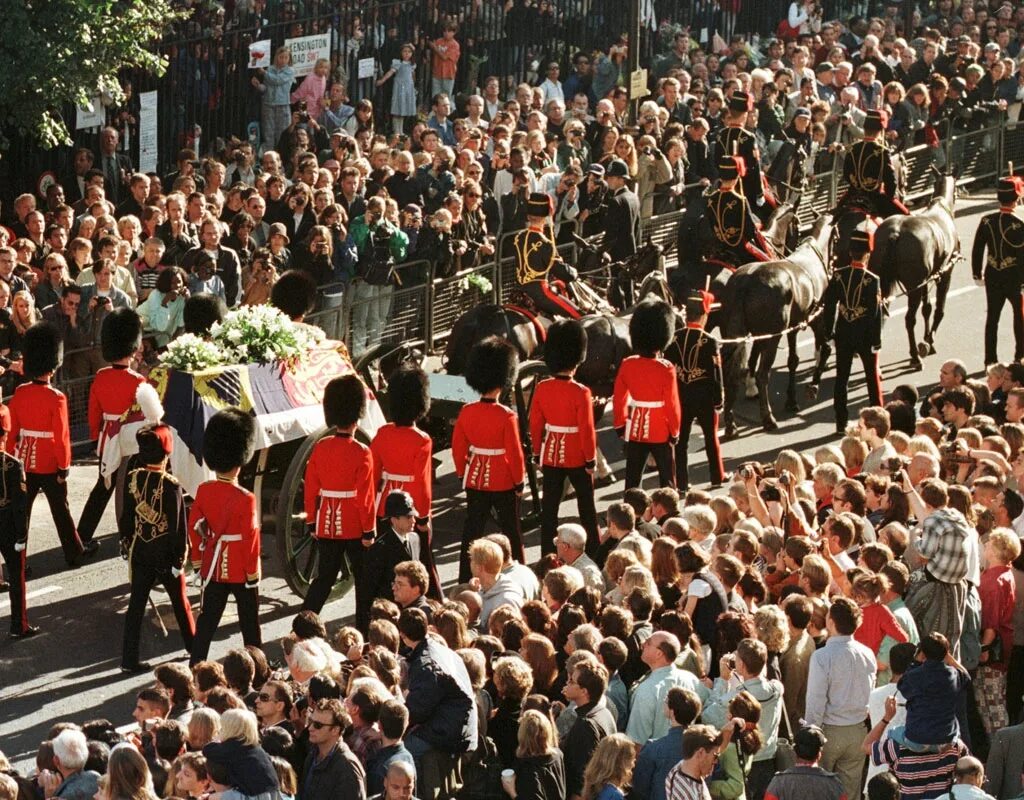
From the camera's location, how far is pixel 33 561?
1401 centimetres

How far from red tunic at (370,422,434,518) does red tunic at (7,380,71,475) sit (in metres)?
2.03

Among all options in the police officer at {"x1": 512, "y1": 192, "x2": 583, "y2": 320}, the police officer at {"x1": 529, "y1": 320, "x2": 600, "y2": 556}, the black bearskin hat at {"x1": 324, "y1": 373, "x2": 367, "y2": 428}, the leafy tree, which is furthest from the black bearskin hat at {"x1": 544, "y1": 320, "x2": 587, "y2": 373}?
the leafy tree

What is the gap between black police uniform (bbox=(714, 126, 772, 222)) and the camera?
18641 millimetres

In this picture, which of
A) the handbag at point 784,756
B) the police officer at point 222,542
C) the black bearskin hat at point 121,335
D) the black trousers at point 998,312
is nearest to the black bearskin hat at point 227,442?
the police officer at point 222,542

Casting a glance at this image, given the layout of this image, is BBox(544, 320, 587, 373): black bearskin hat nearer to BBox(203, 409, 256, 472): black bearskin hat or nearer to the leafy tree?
BBox(203, 409, 256, 472): black bearskin hat

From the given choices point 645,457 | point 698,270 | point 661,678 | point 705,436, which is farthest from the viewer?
point 698,270

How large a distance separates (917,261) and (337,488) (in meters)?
7.86

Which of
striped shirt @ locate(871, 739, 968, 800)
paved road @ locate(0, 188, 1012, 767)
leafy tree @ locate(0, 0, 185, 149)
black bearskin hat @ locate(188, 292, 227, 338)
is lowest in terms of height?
paved road @ locate(0, 188, 1012, 767)


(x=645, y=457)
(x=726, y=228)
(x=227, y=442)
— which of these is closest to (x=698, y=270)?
(x=726, y=228)

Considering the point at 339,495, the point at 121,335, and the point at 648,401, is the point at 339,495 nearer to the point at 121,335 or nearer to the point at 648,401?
the point at 121,335

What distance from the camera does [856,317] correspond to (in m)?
17.0

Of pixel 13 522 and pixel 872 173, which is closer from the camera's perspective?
pixel 13 522

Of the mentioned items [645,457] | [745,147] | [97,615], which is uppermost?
[745,147]

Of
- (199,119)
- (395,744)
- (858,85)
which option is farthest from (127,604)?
(858,85)
